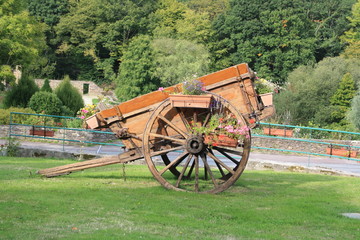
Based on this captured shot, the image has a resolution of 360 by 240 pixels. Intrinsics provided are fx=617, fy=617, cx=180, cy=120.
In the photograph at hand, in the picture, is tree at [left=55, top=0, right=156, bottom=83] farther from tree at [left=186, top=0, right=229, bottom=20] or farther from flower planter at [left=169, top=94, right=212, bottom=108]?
flower planter at [left=169, top=94, right=212, bottom=108]

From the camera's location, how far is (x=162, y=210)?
32.2 ft

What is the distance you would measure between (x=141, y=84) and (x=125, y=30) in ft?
46.5

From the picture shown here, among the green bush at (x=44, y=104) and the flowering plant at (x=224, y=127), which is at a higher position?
the green bush at (x=44, y=104)

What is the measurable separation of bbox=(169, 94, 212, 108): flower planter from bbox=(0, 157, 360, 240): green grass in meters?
1.65

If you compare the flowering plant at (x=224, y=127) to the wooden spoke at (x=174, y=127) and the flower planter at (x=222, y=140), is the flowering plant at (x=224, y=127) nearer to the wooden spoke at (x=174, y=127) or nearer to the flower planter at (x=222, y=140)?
the flower planter at (x=222, y=140)

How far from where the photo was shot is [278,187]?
13.2 m

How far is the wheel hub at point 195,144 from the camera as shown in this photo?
454 inches

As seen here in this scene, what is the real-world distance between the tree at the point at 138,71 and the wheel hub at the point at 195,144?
4951cm

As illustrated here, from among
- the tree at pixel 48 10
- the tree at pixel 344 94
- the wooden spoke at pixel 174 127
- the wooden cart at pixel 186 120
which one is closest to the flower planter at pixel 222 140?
the wooden cart at pixel 186 120

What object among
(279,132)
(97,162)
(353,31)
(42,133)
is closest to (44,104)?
(42,133)

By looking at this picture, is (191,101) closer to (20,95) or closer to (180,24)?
(20,95)

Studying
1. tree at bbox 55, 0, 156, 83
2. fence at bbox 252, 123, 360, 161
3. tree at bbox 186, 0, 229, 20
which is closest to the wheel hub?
fence at bbox 252, 123, 360, 161

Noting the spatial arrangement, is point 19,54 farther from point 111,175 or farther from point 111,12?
point 111,12

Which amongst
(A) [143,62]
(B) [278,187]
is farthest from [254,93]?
(A) [143,62]
